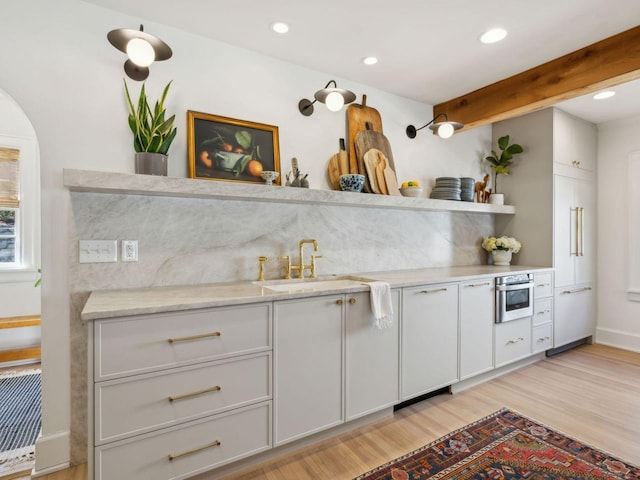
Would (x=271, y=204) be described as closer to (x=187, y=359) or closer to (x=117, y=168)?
(x=117, y=168)

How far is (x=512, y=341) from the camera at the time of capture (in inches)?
123

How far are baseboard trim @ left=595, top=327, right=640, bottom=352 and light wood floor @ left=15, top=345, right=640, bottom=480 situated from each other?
41 centimetres

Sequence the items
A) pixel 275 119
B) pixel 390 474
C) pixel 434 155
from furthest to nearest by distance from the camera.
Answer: pixel 434 155, pixel 275 119, pixel 390 474

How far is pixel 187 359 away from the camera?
163 centimetres

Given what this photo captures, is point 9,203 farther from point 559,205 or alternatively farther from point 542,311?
point 559,205

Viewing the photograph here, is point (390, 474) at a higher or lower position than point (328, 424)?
lower

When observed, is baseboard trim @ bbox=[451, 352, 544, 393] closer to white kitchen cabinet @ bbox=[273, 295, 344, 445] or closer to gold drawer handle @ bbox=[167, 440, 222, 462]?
white kitchen cabinet @ bbox=[273, 295, 344, 445]

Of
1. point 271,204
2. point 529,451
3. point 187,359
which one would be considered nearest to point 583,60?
point 271,204

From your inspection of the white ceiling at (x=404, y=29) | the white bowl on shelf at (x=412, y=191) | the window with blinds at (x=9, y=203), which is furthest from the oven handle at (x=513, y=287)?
the window with blinds at (x=9, y=203)

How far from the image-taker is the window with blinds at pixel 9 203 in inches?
138

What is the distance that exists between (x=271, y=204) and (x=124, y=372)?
1418 mm

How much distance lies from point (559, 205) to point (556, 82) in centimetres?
145

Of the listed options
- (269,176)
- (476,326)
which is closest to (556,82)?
(476,326)

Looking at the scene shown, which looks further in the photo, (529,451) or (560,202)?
(560,202)
